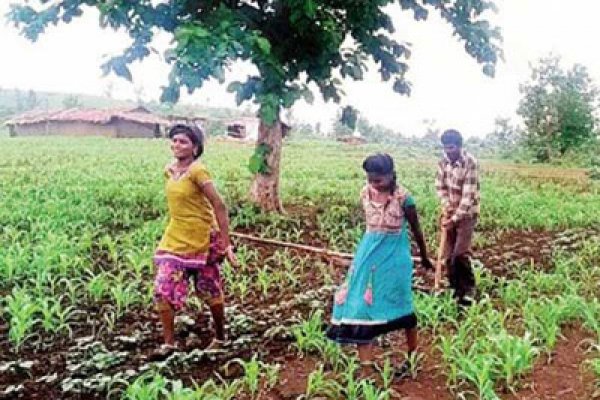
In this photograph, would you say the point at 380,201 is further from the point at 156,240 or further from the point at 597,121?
the point at 597,121

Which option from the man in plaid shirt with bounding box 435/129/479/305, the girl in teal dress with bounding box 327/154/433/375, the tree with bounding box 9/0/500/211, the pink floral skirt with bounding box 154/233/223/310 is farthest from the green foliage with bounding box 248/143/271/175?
the girl in teal dress with bounding box 327/154/433/375

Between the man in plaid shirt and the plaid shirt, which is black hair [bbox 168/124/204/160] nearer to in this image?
the man in plaid shirt

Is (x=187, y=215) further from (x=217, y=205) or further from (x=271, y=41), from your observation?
(x=271, y=41)

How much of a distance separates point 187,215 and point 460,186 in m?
2.35

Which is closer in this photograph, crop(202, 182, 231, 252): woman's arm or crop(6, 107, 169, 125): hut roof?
crop(202, 182, 231, 252): woman's arm

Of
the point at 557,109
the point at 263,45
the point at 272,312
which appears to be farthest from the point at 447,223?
the point at 557,109

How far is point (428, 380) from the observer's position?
190 inches

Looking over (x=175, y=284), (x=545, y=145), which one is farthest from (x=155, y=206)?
(x=545, y=145)

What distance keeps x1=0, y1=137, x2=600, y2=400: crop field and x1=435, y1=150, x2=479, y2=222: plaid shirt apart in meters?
0.78

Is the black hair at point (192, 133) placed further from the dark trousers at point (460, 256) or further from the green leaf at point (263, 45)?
the green leaf at point (263, 45)

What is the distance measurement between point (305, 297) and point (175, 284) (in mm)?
1806

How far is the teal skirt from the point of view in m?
4.79

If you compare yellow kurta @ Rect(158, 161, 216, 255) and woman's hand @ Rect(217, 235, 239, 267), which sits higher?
yellow kurta @ Rect(158, 161, 216, 255)

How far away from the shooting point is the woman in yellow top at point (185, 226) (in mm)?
5227
